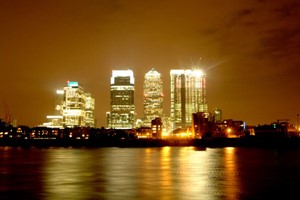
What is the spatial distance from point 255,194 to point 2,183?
2425 cm

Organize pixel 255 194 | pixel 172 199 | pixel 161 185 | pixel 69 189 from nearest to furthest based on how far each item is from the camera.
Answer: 1. pixel 172 199
2. pixel 255 194
3. pixel 69 189
4. pixel 161 185

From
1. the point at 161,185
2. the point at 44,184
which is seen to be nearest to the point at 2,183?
the point at 44,184

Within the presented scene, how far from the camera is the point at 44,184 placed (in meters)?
42.9

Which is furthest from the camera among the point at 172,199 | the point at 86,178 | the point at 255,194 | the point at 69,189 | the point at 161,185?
the point at 86,178

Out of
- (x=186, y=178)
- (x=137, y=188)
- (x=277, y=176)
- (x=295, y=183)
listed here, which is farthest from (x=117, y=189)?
(x=277, y=176)

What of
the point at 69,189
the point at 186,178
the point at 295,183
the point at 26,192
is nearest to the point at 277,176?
the point at 295,183

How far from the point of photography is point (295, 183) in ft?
144

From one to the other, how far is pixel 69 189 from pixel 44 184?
5.17 m

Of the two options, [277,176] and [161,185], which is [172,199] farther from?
[277,176]

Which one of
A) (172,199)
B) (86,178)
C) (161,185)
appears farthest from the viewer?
(86,178)

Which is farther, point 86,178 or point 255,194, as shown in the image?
point 86,178

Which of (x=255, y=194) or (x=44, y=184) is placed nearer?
(x=255, y=194)

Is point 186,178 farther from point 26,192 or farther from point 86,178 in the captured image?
point 26,192

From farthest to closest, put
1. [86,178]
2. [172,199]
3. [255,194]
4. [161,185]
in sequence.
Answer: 1. [86,178]
2. [161,185]
3. [255,194]
4. [172,199]
